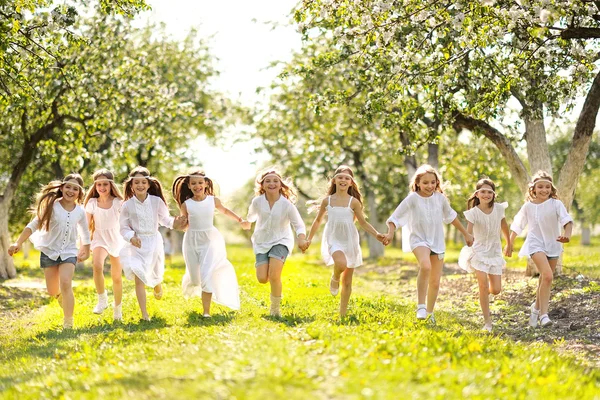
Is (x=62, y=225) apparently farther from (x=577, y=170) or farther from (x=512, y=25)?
(x=577, y=170)

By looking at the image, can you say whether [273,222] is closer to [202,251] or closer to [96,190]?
[202,251]

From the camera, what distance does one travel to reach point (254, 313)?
37.0ft

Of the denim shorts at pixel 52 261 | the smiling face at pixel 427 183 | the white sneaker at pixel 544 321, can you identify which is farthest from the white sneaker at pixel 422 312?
the denim shorts at pixel 52 261

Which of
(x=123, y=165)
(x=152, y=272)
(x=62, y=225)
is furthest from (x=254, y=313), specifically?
(x=123, y=165)

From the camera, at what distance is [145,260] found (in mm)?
11031

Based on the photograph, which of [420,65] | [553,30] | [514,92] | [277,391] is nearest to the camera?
[277,391]

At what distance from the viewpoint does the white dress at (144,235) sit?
430 inches

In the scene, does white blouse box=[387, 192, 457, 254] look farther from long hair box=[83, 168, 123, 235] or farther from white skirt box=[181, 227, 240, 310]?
long hair box=[83, 168, 123, 235]

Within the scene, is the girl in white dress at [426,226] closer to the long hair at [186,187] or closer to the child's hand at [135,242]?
the long hair at [186,187]

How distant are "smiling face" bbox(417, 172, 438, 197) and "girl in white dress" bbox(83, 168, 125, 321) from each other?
15.6 ft

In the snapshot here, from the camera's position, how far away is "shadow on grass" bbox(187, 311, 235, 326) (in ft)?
33.4

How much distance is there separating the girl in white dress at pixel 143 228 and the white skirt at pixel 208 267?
0.35 metres

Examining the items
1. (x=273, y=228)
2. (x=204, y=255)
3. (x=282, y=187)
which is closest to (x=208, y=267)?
(x=204, y=255)

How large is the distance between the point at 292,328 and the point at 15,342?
4.21 m
